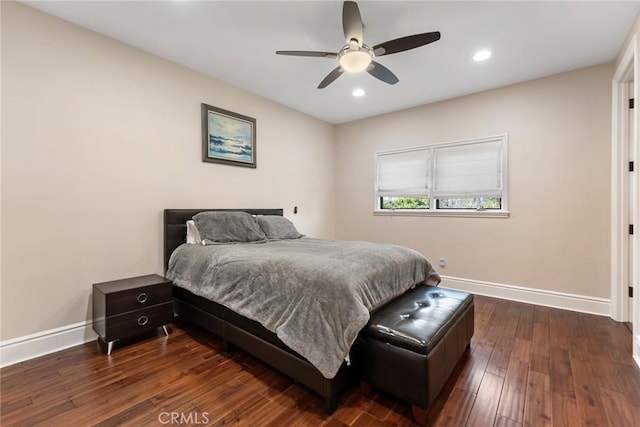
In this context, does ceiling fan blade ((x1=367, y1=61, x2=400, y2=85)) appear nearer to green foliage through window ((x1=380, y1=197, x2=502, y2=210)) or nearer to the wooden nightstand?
green foliage through window ((x1=380, y1=197, x2=502, y2=210))

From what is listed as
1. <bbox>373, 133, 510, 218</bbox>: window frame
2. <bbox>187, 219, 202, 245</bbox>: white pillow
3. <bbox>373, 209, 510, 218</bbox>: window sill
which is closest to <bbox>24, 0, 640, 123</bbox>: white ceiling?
<bbox>373, 133, 510, 218</bbox>: window frame

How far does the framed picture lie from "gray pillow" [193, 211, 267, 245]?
2.56ft

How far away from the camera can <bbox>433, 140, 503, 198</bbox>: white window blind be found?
3707 millimetres

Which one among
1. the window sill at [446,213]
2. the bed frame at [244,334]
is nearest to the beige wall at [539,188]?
the window sill at [446,213]

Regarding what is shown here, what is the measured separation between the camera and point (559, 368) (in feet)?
6.68

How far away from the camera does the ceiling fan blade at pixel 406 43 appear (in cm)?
203

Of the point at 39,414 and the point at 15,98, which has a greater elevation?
the point at 15,98

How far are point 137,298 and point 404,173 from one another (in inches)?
153

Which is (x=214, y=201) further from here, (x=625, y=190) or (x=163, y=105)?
(x=625, y=190)

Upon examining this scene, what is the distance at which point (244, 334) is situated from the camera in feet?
6.89

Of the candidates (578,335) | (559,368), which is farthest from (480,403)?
(578,335)

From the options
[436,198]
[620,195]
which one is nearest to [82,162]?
[436,198]

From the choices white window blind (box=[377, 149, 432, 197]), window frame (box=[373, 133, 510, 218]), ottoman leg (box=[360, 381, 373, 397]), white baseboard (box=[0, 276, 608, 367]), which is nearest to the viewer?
ottoman leg (box=[360, 381, 373, 397])

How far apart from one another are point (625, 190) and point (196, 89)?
476 centimetres
